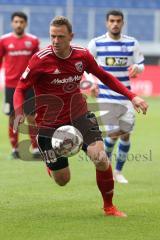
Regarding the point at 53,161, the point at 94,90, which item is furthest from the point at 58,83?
the point at 94,90

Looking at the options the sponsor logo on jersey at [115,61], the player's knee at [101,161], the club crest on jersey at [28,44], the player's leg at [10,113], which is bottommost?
the player's leg at [10,113]

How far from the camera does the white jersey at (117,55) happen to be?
11.1 meters

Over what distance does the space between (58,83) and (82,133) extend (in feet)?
1.90

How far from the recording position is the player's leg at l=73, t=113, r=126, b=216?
7777 mm

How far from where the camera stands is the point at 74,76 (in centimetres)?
790

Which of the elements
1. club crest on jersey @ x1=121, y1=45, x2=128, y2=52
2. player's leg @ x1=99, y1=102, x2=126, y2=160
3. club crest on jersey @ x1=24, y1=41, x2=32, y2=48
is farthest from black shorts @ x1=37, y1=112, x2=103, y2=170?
club crest on jersey @ x1=24, y1=41, x2=32, y2=48

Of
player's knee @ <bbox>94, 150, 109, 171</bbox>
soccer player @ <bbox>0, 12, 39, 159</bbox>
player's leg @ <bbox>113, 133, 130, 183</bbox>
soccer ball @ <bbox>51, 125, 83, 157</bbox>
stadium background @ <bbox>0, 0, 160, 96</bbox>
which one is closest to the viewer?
player's knee @ <bbox>94, 150, 109, 171</bbox>

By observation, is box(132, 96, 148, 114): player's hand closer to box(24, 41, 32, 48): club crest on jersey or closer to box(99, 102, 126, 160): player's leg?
box(99, 102, 126, 160): player's leg

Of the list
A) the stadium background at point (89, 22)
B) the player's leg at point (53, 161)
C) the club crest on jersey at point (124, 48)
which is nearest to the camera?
the player's leg at point (53, 161)

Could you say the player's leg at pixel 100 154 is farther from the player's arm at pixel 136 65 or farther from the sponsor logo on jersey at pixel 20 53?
the sponsor logo on jersey at pixel 20 53

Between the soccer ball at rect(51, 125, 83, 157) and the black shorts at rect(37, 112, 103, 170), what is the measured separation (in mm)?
77

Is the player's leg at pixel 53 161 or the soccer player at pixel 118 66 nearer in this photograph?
the player's leg at pixel 53 161

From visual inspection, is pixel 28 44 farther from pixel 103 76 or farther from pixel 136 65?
pixel 103 76

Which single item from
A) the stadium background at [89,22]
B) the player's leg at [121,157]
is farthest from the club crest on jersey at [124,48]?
the stadium background at [89,22]
